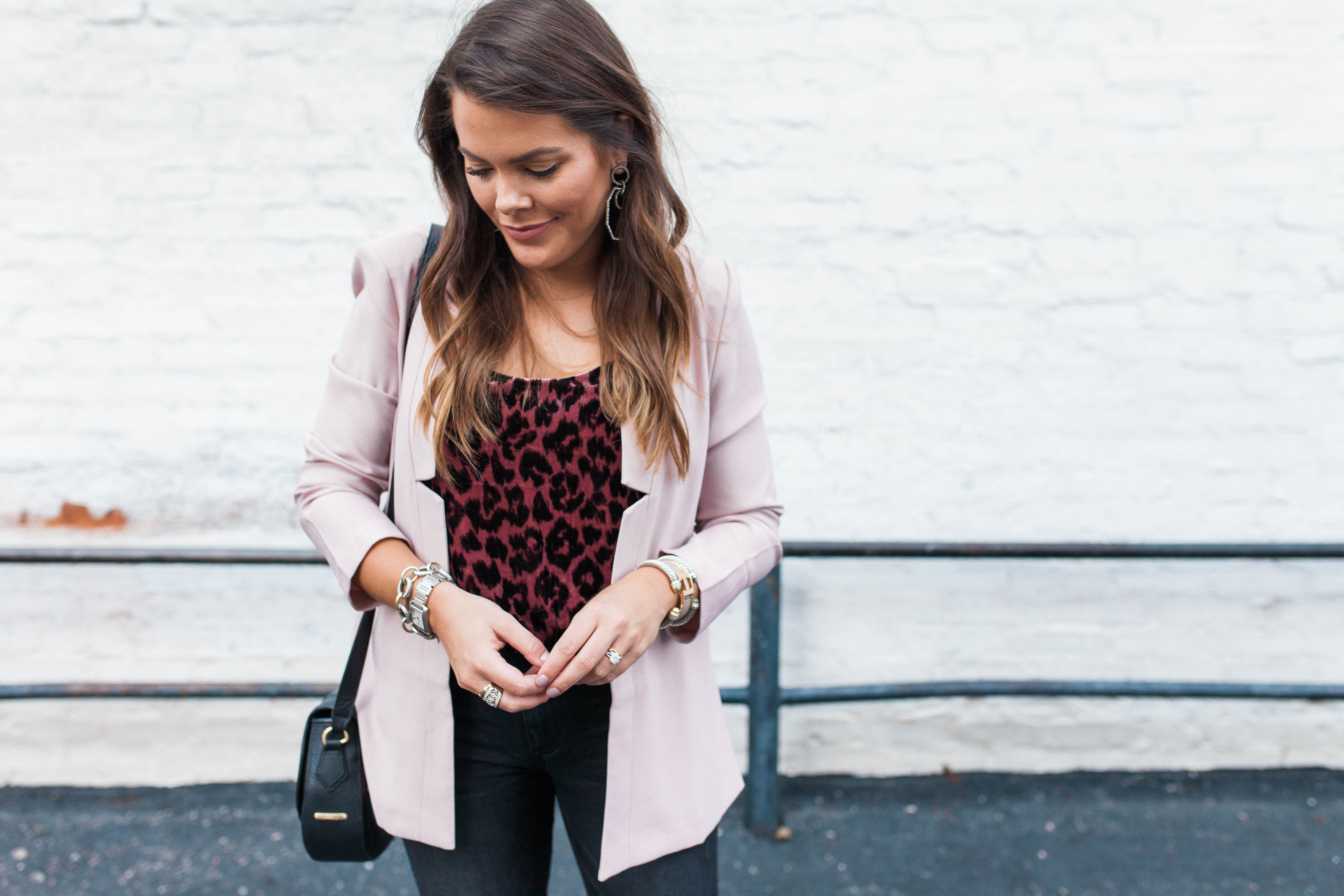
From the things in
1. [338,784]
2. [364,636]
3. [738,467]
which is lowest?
[338,784]

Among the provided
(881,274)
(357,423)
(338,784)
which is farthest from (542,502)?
(881,274)

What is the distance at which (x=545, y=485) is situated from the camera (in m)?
1.08

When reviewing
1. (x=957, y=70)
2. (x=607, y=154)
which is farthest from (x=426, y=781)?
(x=957, y=70)

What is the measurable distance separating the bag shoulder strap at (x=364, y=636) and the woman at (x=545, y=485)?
0.01 m

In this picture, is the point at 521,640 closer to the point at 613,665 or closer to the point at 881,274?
the point at 613,665

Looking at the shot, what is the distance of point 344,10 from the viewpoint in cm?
227

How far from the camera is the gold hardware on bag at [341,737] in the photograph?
1.20m

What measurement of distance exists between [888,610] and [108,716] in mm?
2361

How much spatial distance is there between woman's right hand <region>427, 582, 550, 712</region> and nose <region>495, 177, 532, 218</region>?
457 mm

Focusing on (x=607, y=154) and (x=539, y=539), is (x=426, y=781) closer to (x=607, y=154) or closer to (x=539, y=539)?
(x=539, y=539)

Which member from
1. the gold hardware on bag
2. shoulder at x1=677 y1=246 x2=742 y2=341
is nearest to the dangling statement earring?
shoulder at x1=677 y1=246 x2=742 y2=341

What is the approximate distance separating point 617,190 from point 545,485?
1.28ft

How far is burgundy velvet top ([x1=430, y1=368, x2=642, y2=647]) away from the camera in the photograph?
3.51 ft

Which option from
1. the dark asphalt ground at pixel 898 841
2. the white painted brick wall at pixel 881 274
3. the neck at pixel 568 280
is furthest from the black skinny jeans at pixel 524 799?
the white painted brick wall at pixel 881 274
